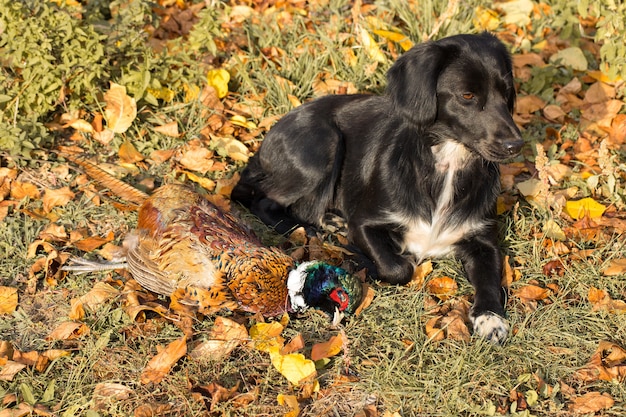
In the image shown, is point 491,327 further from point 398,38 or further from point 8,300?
point 398,38

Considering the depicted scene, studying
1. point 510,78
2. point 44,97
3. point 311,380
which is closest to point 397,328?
point 311,380

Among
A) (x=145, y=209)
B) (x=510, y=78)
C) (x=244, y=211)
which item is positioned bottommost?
(x=244, y=211)

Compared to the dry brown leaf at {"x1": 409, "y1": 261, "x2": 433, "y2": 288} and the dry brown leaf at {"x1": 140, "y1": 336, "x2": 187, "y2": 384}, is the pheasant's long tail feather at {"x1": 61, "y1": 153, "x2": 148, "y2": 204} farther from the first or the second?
the dry brown leaf at {"x1": 409, "y1": 261, "x2": 433, "y2": 288}

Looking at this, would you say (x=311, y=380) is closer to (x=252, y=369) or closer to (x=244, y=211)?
(x=252, y=369)

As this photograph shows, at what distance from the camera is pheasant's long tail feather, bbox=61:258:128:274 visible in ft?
13.3

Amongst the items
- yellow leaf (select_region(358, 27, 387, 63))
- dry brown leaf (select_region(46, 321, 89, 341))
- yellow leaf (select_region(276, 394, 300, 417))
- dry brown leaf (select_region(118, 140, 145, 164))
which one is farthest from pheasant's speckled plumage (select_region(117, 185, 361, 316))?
yellow leaf (select_region(358, 27, 387, 63))

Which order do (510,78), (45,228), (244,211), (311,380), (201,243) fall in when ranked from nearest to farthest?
(311,380)
(201,243)
(510,78)
(45,228)
(244,211)

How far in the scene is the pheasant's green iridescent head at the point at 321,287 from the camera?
365 centimetres

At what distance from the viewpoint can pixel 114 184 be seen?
451 cm

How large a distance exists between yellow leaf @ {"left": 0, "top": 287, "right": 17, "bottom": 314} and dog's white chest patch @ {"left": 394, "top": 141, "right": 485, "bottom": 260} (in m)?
2.15

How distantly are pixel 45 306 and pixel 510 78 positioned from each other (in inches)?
107

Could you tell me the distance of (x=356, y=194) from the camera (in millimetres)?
4637

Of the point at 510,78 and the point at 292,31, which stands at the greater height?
the point at 510,78

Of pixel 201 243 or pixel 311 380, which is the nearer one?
pixel 311 380
